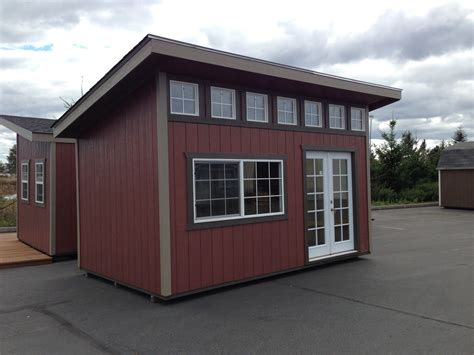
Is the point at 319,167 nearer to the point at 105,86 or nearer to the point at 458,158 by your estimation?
the point at 105,86

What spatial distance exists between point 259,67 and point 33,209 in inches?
289

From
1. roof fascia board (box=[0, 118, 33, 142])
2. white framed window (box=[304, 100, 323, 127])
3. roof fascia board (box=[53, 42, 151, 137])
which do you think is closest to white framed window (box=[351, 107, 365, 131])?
white framed window (box=[304, 100, 323, 127])

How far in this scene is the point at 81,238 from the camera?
831 cm

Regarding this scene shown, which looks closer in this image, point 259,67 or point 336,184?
point 259,67

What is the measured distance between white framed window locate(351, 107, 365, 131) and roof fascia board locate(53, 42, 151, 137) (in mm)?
4766

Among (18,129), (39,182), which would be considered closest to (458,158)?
(39,182)

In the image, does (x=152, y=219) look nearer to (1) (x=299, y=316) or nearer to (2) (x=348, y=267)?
(1) (x=299, y=316)

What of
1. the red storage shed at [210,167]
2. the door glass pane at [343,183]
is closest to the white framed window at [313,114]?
the red storage shed at [210,167]

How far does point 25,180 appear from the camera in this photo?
11.6 meters

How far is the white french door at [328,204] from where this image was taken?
315 inches

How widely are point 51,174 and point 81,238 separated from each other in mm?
2195

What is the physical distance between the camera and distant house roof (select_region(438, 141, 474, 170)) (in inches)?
899

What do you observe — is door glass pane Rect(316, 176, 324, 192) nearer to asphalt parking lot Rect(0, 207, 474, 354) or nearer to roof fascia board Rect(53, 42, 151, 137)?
asphalt parking lot Rect(0, 207, 474, 354)

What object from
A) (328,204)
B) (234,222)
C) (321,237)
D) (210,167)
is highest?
(210,167)
